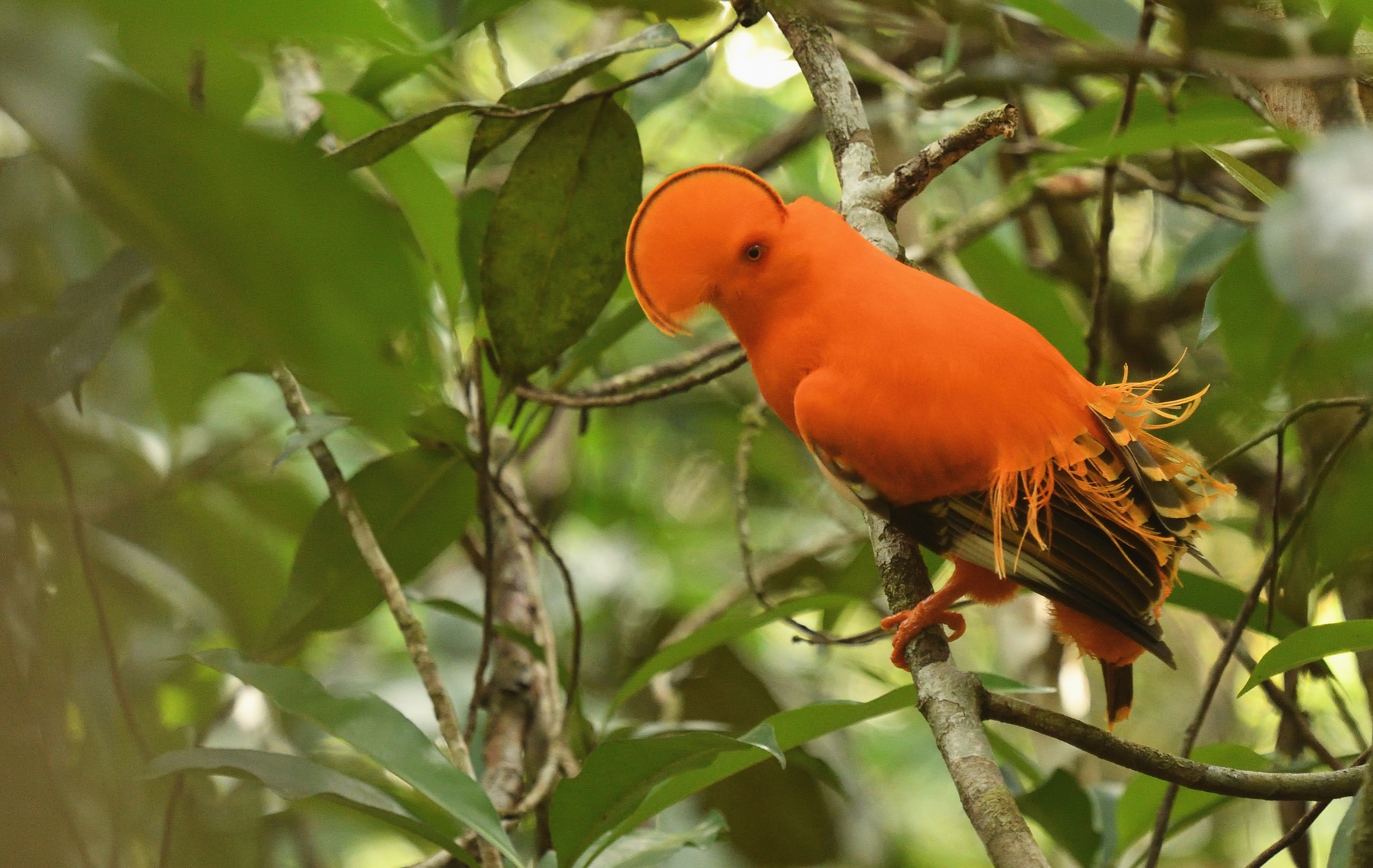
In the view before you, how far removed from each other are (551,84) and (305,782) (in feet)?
3.02

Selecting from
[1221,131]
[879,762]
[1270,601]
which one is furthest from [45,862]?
[879,762]

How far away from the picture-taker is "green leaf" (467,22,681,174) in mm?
1467

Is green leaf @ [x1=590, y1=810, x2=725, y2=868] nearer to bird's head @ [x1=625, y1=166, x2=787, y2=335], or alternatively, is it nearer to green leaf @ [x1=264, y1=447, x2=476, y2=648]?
green leaf @ [x1=264, y1=447, x2=476, y2=648]

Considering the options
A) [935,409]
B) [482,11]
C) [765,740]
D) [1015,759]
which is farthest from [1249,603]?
[482,11]

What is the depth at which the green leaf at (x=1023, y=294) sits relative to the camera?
200 centimetres

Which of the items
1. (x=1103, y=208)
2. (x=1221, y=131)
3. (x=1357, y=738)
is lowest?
(x=1357, y=738)

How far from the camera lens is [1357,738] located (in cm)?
168

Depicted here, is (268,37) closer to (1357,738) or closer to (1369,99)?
(1369,99)

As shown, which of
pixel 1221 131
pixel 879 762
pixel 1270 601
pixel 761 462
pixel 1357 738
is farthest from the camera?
pixel 879 762

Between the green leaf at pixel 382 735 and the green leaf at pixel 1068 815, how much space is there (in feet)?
2.90

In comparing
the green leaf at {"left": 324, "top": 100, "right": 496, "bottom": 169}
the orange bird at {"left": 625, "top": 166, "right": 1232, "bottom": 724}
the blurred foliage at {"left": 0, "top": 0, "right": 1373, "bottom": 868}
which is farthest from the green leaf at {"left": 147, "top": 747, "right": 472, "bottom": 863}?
the green leaf at {"left": 324, "top": 100, "right": 496, "bottom": 169}

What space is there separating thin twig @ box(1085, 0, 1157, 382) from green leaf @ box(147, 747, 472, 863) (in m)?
1.23

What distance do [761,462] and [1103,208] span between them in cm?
124

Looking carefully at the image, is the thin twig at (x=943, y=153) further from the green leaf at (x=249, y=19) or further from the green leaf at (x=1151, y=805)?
the green leaf at (x=249, y=19)
